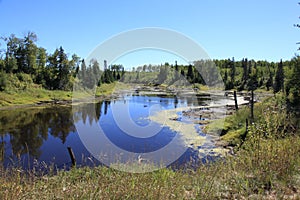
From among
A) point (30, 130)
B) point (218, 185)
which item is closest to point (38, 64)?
point (30, 130)

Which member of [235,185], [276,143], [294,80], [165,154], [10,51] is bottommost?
[165,154]

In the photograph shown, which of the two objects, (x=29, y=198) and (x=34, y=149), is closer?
(x=29, y=198)

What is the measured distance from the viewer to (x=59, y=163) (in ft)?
44.7

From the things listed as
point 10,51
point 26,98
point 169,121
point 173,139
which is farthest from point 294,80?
point 10,51

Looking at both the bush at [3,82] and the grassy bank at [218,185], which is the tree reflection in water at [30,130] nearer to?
the bush at [3,82]

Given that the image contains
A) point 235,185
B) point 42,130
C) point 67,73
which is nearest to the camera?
point 235,185

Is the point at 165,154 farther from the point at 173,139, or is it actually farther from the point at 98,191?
the point at 98,191

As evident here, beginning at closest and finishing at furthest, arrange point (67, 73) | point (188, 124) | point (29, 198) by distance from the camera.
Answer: point (29, 198) < point (188, 124) < point (67, 73)

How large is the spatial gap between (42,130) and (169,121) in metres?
13.1

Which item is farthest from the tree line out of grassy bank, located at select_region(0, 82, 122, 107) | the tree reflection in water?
the tree reflection in water

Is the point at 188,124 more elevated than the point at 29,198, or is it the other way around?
the point at 29,198

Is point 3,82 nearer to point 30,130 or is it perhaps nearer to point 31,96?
point 31,96

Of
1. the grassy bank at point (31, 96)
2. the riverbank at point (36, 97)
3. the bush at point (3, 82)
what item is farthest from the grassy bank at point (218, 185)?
the bush at point (3, 82)

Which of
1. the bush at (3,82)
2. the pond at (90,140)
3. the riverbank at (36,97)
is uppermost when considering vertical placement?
the bush at (3,82)
